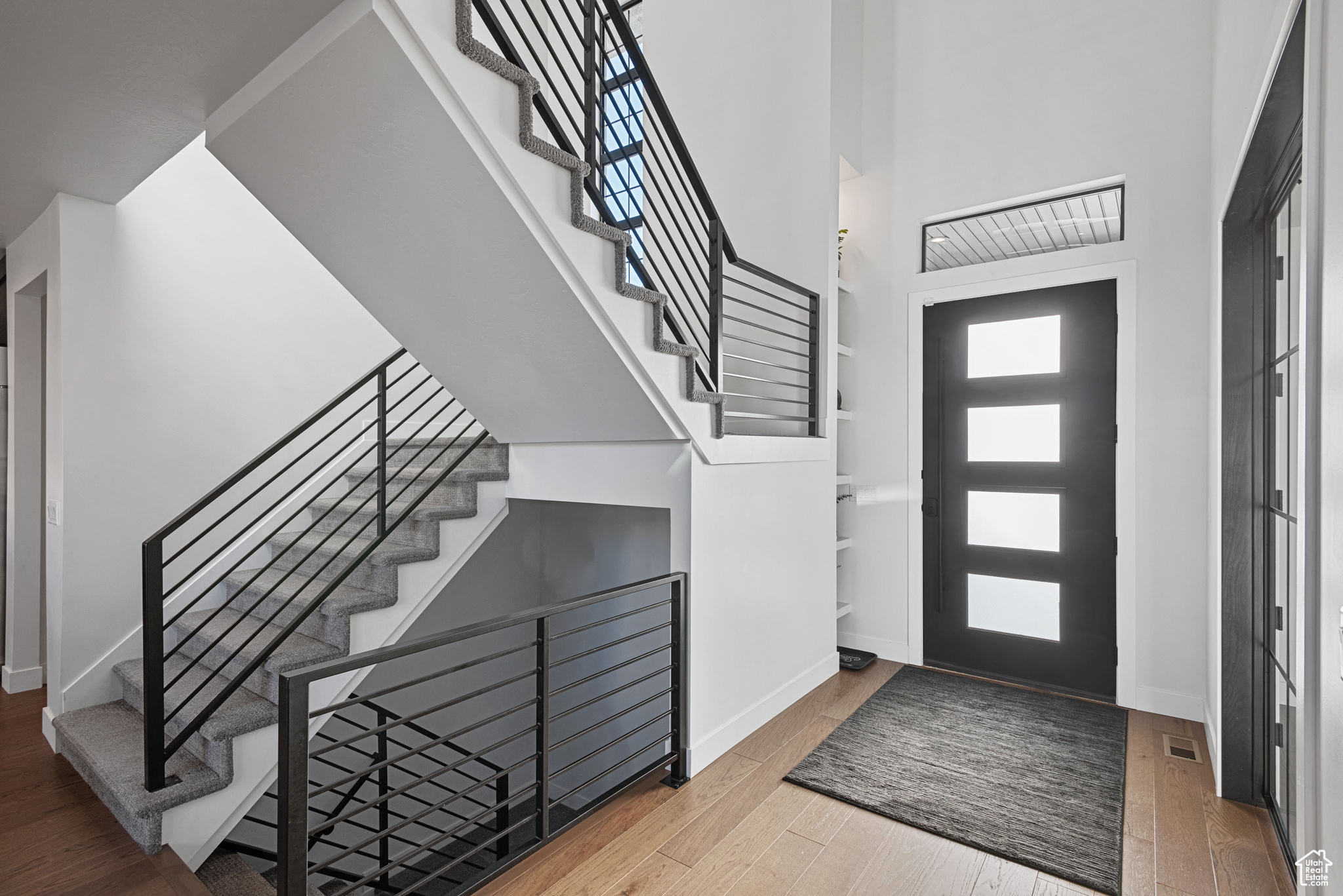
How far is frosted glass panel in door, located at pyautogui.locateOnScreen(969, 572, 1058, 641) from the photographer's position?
3570mm

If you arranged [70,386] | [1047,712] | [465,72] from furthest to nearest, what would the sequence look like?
[1047,712]
[70,386]
[465,72]

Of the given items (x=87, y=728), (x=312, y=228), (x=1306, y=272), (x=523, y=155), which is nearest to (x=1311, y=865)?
(x=1306, y=272)

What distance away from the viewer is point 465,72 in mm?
1767

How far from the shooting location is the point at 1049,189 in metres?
3.56

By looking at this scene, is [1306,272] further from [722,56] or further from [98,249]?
[98,249]

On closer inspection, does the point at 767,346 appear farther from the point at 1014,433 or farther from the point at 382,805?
the point at 382,805

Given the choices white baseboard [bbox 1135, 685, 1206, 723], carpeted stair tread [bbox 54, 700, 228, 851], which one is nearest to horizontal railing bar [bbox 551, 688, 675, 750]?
carpeted stair tread [bbox 54, 700, 228, 851]

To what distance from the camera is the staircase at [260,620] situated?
2289mm

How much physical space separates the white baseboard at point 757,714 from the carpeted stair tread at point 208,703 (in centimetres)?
157

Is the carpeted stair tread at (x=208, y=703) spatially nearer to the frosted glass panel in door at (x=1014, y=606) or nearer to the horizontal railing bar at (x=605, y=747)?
the horizontal railing bar at (x=605, y=747)

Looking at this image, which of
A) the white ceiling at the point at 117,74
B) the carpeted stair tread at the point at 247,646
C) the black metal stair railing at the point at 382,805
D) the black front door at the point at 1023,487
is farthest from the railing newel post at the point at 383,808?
the black front door at the point at 1023,487

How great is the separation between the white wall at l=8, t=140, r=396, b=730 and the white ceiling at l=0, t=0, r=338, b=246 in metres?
0.43

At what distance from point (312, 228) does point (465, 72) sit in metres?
0.89

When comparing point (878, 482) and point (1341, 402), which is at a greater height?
point (1341, 402)
